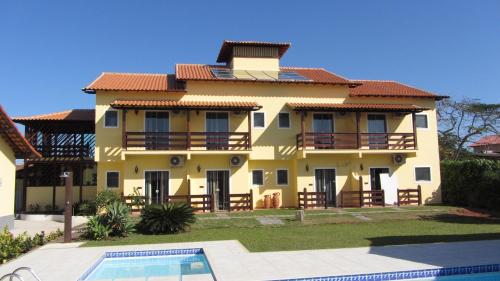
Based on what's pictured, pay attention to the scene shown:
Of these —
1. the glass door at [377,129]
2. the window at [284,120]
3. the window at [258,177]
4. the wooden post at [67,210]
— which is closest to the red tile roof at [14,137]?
the wooden post at [67,210]

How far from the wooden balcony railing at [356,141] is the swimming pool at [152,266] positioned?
1238 cm

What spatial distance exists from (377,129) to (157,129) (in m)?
12.8

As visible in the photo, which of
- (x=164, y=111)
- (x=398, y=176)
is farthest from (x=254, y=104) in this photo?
(x=398, y=176)

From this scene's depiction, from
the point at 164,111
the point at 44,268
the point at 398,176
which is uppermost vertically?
the point at 164,111

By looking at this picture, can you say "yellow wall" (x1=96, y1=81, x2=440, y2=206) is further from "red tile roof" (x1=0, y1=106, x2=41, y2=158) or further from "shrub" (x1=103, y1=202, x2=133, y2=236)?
"shrub" (x1=103, y1=202, x2=133, y2=236)

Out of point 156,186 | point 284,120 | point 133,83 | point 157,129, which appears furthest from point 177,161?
point 284,120

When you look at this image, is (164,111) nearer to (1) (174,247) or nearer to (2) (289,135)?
(2) (289,135)

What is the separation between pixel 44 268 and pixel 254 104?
14.1m

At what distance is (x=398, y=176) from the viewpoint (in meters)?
24.5

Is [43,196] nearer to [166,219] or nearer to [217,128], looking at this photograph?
[217,128]

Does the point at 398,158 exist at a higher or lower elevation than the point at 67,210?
higher

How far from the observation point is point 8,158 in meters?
16.8

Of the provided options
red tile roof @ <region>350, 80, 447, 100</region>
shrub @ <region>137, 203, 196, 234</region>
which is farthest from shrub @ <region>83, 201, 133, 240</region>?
red tile roof @ <region>350, 80, 447, 100</region>

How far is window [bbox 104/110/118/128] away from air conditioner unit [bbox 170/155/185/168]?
3477mm
